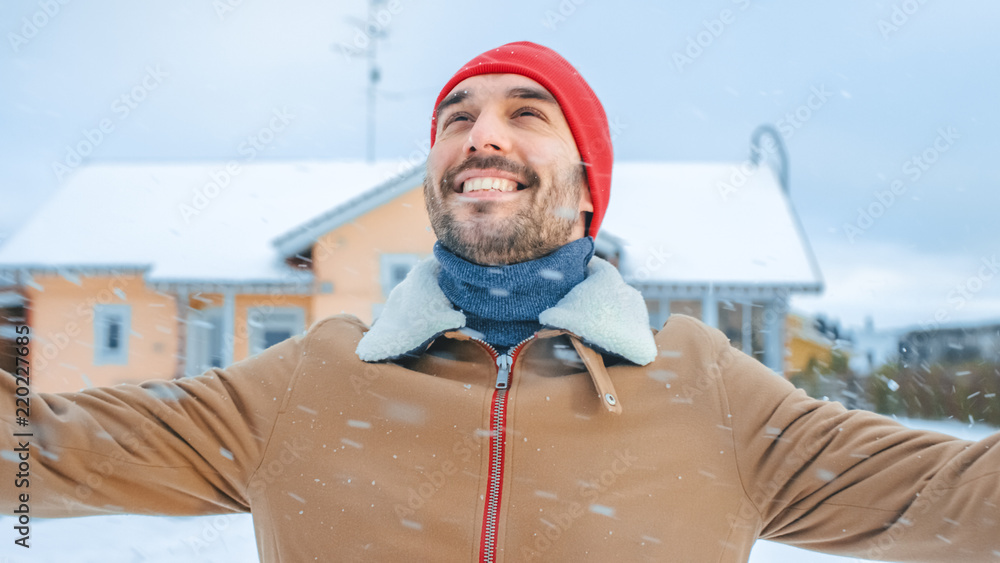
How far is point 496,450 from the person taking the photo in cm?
163

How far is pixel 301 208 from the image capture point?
12914 mm

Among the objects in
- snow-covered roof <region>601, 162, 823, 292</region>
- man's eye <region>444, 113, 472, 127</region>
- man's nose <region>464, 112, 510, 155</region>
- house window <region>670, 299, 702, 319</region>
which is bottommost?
house window <region>670, 299, 702, 319</region>

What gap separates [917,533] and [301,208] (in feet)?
41.1

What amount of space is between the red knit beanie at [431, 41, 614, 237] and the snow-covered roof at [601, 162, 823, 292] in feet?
29.5

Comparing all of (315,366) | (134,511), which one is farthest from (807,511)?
(134,511)

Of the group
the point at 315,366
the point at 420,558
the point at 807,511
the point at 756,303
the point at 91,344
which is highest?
the point at 315,366

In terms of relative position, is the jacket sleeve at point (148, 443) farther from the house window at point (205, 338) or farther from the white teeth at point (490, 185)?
the house window at point (205, 338)

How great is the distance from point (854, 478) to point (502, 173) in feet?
3.58

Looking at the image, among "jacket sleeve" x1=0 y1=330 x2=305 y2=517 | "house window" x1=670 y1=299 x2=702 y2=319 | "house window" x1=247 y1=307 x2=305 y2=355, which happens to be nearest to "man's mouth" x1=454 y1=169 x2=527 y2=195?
"jacket sleeve" x1=0 y1=330 x2=305 y2=517

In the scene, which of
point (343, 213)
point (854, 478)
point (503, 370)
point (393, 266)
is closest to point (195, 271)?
point (343, 213)

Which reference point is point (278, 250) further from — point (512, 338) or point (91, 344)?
point (512, 338)

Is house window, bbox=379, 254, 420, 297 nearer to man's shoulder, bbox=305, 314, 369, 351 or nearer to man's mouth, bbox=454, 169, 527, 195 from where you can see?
man's shoulder, bbox=305, 314, 369, 351

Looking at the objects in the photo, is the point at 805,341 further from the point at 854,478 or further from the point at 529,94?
the point at 854,478

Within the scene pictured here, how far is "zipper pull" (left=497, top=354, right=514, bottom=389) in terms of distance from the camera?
68.4 inches
